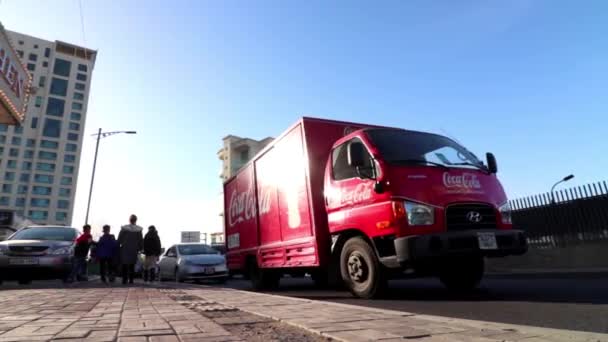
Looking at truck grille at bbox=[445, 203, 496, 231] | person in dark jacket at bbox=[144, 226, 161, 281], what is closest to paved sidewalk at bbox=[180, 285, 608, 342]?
truck grille at bbox=[445, 203, 496, 231]

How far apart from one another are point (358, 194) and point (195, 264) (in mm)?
8162

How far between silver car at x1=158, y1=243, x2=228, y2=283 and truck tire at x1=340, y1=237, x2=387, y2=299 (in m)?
7.49

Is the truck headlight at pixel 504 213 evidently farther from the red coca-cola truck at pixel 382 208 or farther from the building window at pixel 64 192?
the building window at pixel 64 192

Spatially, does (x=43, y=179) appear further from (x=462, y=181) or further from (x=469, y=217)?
(x=469, y=217)

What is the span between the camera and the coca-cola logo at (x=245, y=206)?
838 cm

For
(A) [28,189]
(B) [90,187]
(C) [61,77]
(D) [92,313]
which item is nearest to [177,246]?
(D) [92,313]

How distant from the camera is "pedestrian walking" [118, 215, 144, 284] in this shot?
10234 mm

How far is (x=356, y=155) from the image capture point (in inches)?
207

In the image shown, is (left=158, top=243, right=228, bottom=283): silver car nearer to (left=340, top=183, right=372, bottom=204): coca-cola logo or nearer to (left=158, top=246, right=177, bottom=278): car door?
(left=158, top=246, right=177, bottom=278): car door

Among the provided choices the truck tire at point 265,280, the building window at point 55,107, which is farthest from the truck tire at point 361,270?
the building window at point 55,107

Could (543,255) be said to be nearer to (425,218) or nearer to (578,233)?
(578,233)

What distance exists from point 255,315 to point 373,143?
3044 mm

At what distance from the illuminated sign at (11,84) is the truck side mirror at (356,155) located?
16655 millimetres

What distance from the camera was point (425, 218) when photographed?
4629mm
